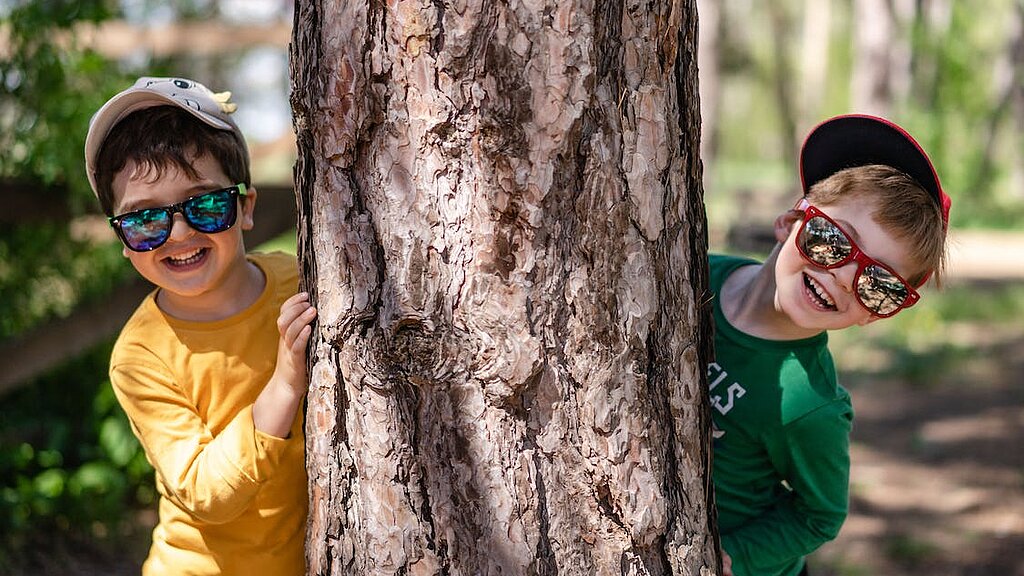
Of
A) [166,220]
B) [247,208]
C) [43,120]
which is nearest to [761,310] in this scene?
[247,208]

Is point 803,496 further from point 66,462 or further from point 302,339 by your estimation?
point 66,462

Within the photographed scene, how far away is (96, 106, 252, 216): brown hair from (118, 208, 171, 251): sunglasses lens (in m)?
0.09

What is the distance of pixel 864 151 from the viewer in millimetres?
1926

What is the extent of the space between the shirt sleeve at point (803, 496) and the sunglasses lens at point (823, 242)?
304 millimetres

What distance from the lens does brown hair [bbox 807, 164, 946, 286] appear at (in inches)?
72.3

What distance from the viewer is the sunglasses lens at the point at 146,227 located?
73.2 inches

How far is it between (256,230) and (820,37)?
35163mm

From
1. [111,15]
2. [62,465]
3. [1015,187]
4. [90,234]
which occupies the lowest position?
[1015,187]

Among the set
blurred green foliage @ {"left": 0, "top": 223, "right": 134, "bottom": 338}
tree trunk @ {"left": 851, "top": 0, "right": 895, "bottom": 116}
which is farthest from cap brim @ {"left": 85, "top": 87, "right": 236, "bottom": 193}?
tree trunk @ {"left": 851, "top": 0, "right": 895, "bottom": 116}

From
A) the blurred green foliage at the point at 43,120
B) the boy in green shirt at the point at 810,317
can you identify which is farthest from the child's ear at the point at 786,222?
the blurred green foliage at the point at 43,120

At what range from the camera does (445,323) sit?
161 centimetres

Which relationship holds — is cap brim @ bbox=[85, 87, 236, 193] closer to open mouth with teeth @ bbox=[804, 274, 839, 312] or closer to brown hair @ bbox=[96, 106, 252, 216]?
brown hair @ bbox=[96, 106, 252, 216]

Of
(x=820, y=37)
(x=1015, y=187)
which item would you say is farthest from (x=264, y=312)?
(x=820, y=37)

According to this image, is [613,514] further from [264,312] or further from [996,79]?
[996,79]
